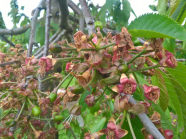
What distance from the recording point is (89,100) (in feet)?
2.42

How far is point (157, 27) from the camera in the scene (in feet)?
2.28

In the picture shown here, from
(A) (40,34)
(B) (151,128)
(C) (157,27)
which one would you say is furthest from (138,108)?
(A) (40,34)

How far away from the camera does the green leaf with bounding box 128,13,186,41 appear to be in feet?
2.06

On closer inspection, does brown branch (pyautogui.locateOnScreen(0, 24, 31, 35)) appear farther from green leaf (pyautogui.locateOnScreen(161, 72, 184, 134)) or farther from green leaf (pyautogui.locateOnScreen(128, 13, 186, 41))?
green leaf (pyautogui.locateOnScreen(161, 72, 184, 134))

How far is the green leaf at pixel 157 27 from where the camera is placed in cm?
63

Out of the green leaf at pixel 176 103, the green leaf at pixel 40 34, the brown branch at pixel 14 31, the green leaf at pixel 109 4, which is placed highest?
the green leaf at pixel 109 4

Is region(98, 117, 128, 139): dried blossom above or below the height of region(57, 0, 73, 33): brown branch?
below

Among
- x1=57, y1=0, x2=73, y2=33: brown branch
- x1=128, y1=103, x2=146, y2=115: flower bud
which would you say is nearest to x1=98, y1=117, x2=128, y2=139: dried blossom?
x1=128, y1=103, x2=146, y2=115: flower bud

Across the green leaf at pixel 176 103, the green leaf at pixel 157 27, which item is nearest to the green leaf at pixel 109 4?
the green leaf at pixel 157 27

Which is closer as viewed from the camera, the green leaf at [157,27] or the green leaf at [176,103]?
the green leaf at [157,27]

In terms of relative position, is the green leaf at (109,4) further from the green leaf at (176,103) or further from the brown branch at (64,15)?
the green leaf at (176,103)

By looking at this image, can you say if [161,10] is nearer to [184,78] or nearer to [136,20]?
[136,20]

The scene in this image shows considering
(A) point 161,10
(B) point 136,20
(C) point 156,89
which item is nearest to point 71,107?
(C) point 156,89

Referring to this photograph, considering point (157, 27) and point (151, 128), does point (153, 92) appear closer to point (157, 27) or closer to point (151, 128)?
point (151, 128)
